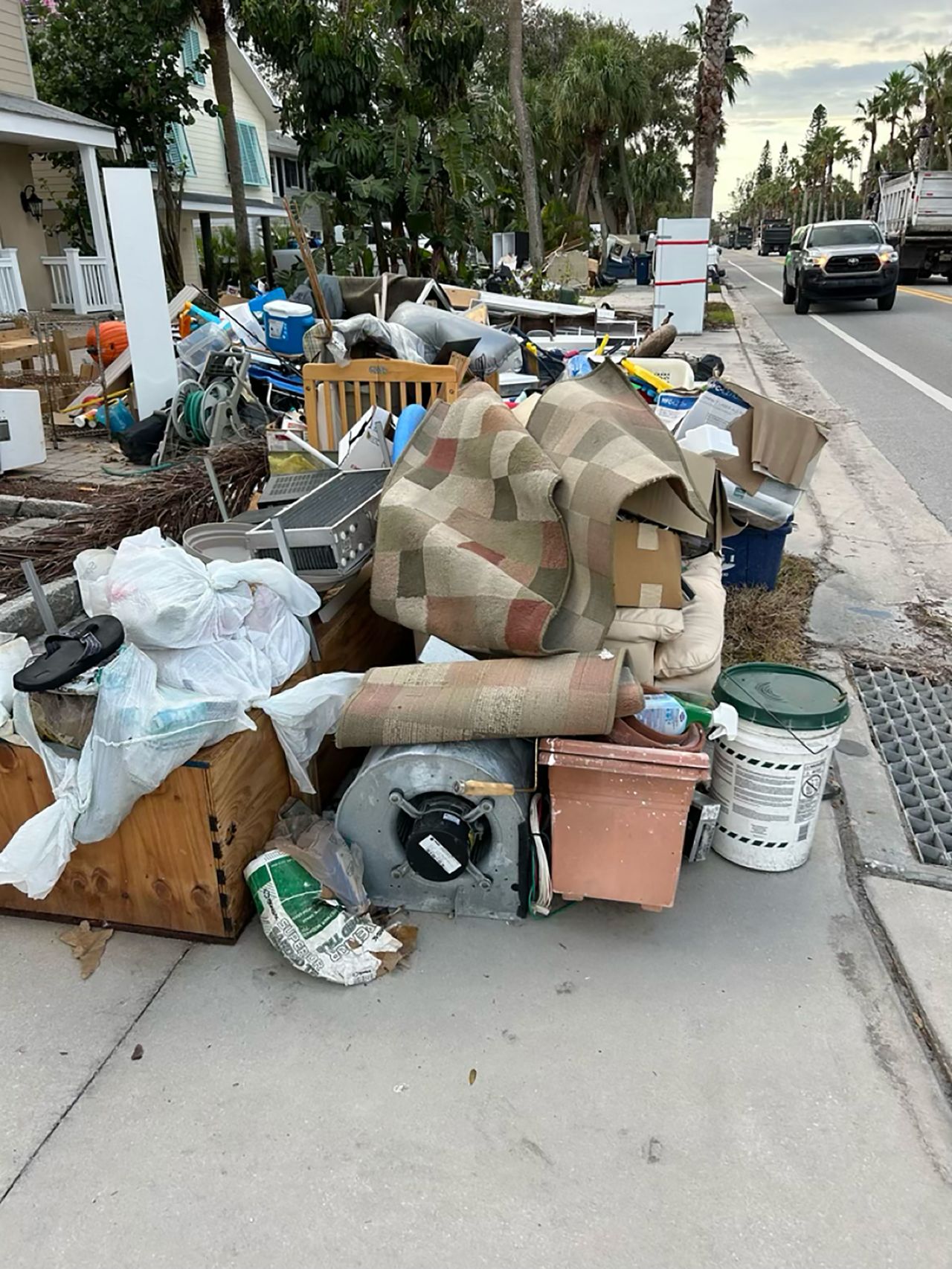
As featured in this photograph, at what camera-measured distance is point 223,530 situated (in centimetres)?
309

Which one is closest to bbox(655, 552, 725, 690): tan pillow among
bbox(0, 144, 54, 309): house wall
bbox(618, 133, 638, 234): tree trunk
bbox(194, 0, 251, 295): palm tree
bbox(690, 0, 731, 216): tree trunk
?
bbox(194, 0, 251, 295): palm tree

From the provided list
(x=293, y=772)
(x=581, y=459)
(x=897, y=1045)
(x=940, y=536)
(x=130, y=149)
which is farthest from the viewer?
(x=130, y=149)

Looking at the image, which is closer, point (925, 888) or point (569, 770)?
point (569, 770)

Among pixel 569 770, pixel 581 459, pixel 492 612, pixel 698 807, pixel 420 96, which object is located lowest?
pixel 698 807

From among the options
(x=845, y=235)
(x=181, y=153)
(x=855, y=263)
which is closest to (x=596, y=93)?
(x=181, y=153)

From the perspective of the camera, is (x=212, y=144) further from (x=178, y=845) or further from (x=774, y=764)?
(x=774, y=764)

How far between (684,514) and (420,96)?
472 inches

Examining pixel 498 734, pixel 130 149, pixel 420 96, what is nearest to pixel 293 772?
pixel 498 734

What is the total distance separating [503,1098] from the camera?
6.73 ft

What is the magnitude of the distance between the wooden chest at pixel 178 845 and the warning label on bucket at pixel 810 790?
5.12ft

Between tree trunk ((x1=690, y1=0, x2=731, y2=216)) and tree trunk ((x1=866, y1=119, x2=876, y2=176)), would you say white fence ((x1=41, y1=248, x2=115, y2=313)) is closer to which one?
tree trunk ((x1=690, y1=0, x2=731, y2=216))

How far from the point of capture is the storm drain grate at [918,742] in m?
3.02

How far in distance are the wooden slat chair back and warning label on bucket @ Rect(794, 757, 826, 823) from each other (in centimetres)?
278

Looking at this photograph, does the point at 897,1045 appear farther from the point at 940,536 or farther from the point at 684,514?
the point at 940,536
